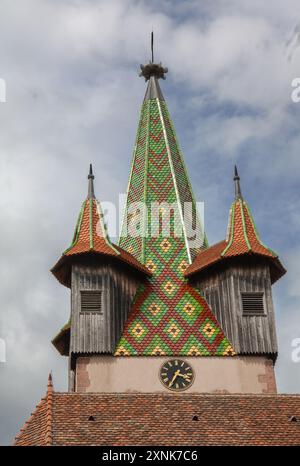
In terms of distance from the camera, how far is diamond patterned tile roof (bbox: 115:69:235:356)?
A: 31.5 metres

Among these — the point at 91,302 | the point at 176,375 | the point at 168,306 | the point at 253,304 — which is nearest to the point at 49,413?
the point at 176,375

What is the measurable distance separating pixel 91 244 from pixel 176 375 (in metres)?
4.65

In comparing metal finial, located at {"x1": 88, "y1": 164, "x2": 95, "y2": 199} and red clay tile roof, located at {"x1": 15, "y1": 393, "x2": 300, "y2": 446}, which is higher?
metal finial, located at {"x1": 88, "y1": 164, "x2": 95, "y2": 199}

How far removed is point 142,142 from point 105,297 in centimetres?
857

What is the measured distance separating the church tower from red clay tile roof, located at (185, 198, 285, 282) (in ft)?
0.10

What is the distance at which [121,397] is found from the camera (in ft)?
84.6

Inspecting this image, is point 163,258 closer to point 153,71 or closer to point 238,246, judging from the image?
point 238,246

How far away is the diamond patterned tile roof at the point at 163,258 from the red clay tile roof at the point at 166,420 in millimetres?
5232

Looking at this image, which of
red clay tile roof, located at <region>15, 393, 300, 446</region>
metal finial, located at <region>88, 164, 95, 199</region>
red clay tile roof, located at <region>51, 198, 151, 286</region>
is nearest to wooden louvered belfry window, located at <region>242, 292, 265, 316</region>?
red clay tile roof, located at <region>51, 198, 151, 286</region>

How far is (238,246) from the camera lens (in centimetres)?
3250

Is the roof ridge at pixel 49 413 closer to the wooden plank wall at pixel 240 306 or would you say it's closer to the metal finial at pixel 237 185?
the wooden plank wall at pixel 240 306

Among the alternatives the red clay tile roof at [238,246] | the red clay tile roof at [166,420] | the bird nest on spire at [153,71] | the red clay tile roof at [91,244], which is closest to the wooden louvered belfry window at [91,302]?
the red clay tile roof at [91,244]

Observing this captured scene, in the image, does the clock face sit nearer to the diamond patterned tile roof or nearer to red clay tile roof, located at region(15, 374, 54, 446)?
the diamond patterned tile roof
